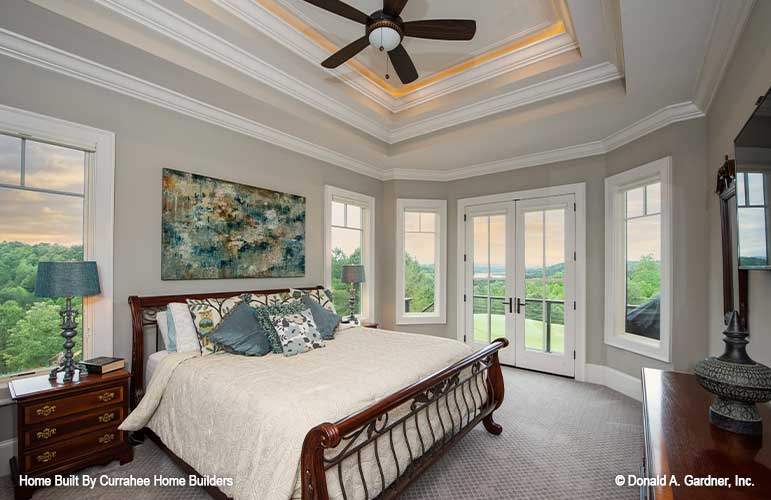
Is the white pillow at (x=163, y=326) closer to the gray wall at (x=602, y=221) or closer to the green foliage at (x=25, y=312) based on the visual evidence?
the green foliage at (x=25, y=312)

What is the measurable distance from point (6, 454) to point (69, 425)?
0.54 m

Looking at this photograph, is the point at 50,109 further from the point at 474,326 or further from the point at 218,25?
the point at 474,326

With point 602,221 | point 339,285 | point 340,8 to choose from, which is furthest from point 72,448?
point 602,221

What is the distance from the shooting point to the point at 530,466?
2.43 metres

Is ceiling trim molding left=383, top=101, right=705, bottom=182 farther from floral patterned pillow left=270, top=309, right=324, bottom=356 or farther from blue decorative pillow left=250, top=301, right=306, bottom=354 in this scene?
floral patterned pillow left=270, top=309, right=324, bottom=356

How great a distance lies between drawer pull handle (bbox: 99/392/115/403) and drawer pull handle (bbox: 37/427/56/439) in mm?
248

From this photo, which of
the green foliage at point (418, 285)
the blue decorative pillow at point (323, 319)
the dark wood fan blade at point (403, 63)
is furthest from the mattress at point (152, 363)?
the green foliage at point (418, 285)

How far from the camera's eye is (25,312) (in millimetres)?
2324

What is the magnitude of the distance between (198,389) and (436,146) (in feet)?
11.0

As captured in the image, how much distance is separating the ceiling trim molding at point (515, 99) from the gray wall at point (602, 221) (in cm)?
93

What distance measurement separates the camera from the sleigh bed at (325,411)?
1.52 metres

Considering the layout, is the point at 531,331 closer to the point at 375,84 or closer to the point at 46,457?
the point at 375,84

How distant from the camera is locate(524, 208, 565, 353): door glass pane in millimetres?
4316

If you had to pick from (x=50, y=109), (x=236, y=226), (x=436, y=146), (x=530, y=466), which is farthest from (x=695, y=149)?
(x=50, y=109)
